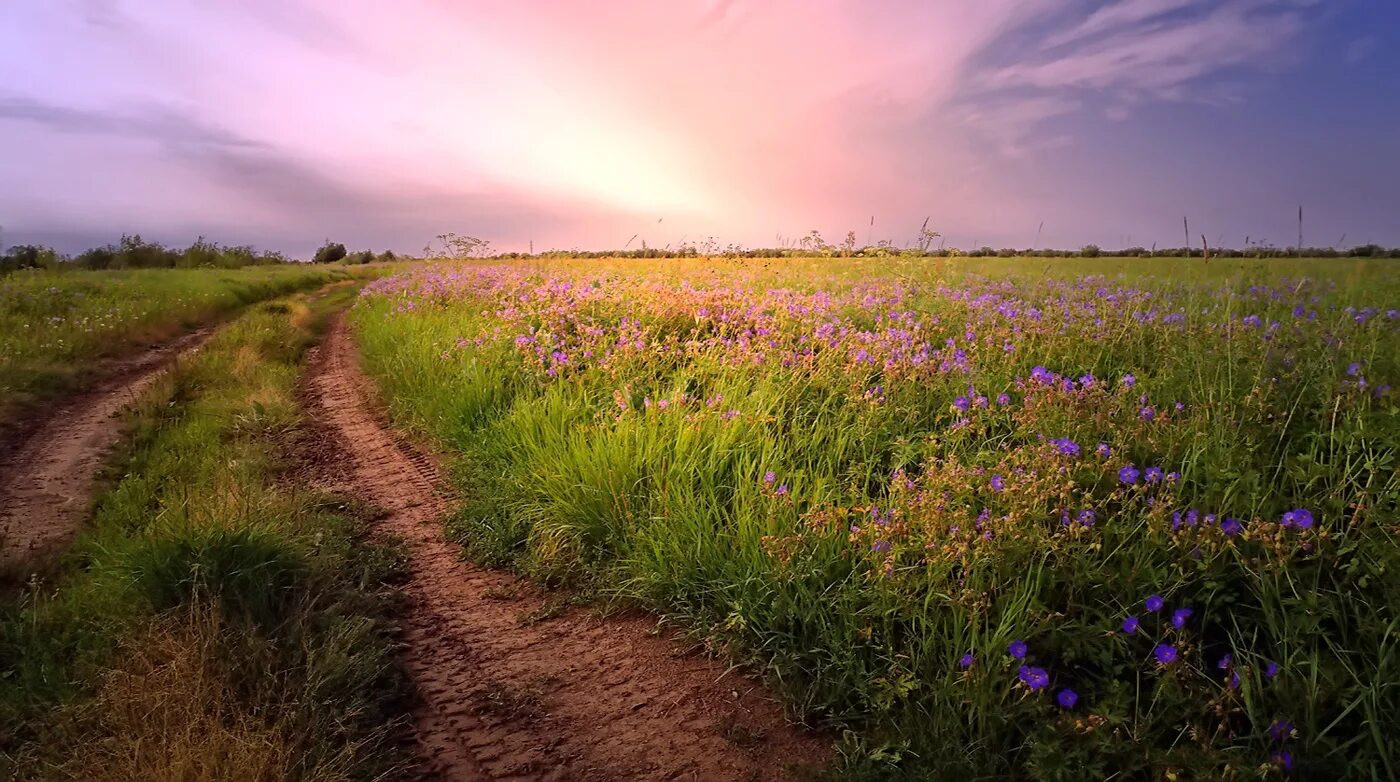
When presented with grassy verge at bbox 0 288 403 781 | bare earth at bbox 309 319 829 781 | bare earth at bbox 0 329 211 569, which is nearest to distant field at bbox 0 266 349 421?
bare earth at bbox 0 329 211 569

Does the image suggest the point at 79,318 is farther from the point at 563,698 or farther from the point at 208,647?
the point at 563,698

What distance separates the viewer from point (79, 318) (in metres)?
11.9

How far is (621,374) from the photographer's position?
17.4 feet

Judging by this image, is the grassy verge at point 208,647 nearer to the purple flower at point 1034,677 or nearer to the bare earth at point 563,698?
the bare earth at point 563,698

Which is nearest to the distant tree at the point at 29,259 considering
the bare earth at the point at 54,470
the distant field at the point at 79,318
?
the distant field at the point at 79,318

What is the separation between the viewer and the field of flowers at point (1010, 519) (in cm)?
222

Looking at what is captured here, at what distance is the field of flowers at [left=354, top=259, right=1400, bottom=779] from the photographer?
222cm

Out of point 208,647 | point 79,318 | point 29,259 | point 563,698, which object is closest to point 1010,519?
point 563,698

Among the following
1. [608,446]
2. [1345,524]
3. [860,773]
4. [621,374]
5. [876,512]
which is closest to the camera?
[860,773]

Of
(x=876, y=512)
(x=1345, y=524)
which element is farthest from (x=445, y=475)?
(x=1345, y=524)

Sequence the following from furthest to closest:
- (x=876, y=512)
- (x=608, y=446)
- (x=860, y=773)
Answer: (x=608, y=446)
(x=876, y=512)
(x=860, y=773)

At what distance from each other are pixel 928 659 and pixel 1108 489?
1.31 meters

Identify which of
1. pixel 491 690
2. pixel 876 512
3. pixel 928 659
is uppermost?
pixel 876 512

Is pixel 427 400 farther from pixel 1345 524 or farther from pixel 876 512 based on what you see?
pixel 1345 524
